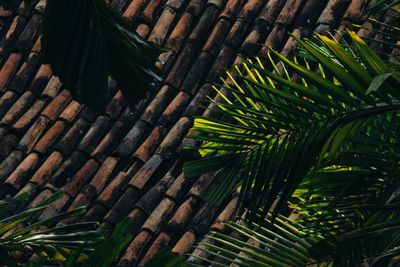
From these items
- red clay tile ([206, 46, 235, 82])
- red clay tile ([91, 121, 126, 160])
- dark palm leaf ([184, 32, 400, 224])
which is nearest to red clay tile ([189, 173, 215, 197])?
red clay tile ([91, 121, 126, 160])

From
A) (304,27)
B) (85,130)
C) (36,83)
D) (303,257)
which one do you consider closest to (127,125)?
(85,130)

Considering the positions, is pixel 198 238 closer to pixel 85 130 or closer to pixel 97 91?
pixel 85 130

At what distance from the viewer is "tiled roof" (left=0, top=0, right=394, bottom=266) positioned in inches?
178

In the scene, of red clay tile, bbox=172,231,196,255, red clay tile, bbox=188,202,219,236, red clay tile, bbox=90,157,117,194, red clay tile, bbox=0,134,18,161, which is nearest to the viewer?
red clay tile, bbox=172,231,196,255

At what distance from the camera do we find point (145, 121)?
5035mm

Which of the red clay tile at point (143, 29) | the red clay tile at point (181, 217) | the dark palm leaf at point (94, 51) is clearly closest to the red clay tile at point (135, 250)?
the red clay tile at point (181, 217)

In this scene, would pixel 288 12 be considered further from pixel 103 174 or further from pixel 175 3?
pixel 103 174

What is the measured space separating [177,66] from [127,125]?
0.47 meters

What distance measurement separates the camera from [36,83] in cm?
550

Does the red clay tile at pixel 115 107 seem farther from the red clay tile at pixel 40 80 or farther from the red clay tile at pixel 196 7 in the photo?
the red clay tile at pixel 196 7

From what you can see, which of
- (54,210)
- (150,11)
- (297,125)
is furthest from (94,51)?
(150,11)

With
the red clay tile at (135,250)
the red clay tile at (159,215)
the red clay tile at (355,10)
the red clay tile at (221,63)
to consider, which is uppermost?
the red clay tile at (355,10)

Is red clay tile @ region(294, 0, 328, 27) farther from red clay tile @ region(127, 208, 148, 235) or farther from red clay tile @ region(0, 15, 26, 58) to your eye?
red clay tile @ region(0, 15, 26, 58)

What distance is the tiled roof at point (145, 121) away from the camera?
178 inches
